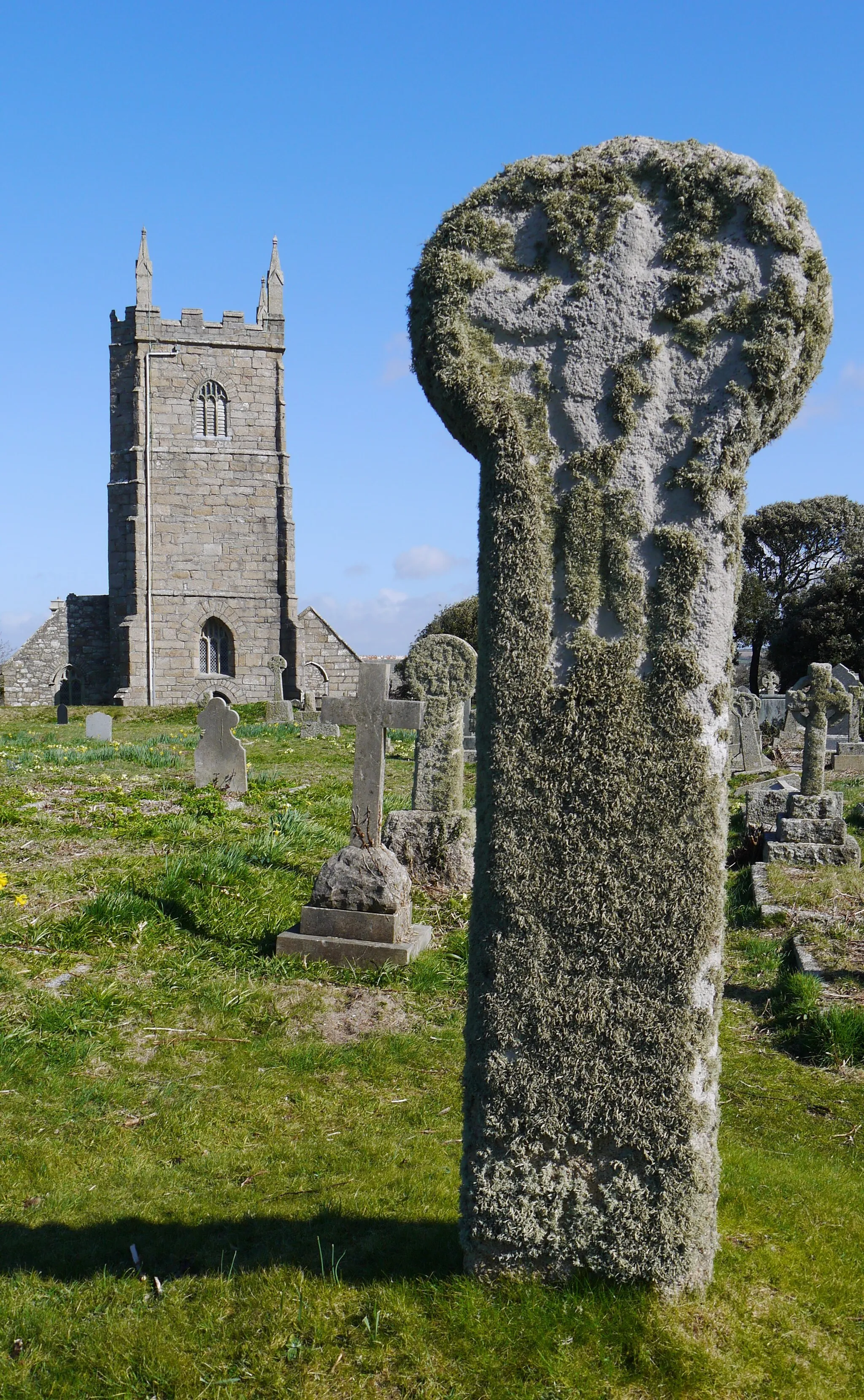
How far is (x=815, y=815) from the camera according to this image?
9.02 m

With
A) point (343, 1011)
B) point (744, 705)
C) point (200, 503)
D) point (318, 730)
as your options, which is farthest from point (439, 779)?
point (200, 503)

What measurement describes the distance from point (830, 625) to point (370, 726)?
35299 mm

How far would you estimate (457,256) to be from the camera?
2545 mm

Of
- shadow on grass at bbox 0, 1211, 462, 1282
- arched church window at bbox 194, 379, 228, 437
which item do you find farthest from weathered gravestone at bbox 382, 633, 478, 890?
arched church window at bbox 194, 379, 228, 437

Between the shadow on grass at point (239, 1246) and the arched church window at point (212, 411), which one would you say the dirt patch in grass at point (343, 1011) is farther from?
the arched church window at point (212, 411)

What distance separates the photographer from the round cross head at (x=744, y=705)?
15.7 meters

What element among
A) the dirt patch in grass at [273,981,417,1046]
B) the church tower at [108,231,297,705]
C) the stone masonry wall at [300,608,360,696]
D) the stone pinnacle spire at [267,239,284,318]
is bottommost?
the dirt patch in grass at [273,981,417,1046]

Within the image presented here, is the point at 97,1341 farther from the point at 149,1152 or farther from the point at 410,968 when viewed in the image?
the point at 410,968

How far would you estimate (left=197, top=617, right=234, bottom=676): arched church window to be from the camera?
109 feet

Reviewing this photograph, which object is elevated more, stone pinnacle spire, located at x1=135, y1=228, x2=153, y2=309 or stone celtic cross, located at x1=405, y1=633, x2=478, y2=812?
stone pinnacle spire, located at x1=135, y1=228, x2=153, y2=309

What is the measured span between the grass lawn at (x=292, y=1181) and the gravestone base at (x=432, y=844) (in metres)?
0.47

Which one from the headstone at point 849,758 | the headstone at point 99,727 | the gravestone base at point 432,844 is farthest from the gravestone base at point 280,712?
the gravestone base at point 432,844

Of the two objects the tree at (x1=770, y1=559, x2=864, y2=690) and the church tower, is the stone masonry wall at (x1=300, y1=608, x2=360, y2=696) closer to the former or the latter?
the church tower

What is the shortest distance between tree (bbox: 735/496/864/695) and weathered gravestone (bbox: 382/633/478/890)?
38.3 metres
